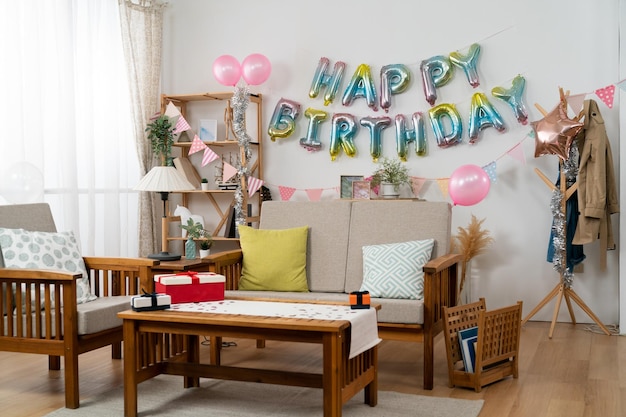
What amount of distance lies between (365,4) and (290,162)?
1.41m

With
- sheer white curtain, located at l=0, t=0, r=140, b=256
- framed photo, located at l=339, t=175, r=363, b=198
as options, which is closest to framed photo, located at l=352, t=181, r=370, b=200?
framed photo, located at l=339, t=175, r=363, b=198

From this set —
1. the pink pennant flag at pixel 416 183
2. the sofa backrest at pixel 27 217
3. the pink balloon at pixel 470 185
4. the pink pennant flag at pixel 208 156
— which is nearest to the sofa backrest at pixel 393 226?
the pink balloon at pixel 470 185

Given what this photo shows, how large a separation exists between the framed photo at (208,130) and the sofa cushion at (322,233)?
72.1 inches

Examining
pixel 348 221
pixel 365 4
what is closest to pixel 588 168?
pixel 348 221

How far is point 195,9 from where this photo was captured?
6.53 meters

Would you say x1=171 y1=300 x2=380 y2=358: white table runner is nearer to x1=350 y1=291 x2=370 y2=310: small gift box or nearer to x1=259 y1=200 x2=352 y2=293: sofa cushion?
x1=350 y1=291 x2=370 y2=310: small gift box

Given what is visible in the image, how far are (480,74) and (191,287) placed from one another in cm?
318

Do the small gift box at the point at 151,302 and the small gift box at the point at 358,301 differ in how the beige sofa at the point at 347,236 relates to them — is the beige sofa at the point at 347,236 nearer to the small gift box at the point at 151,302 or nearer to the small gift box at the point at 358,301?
the small gift box at the point at 358,301

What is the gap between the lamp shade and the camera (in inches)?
193

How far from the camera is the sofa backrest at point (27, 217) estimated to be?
13.0 feet

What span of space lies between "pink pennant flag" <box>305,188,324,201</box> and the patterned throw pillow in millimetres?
2398

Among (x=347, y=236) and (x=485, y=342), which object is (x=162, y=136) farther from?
(x=485, y=342)

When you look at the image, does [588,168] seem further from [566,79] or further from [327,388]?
[327,388]

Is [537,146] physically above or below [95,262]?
above
